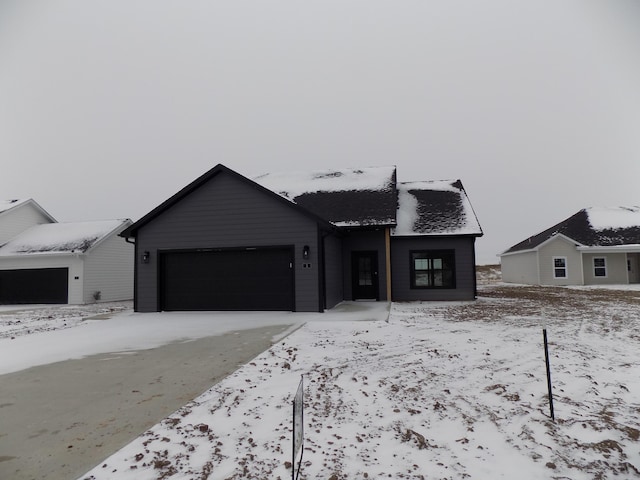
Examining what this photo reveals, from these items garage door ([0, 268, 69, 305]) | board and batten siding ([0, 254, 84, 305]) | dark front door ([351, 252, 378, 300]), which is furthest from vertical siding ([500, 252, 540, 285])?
garage door ([0, 268, 69, 305])

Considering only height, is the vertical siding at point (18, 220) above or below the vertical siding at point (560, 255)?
above

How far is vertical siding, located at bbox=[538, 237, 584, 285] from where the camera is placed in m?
25.2

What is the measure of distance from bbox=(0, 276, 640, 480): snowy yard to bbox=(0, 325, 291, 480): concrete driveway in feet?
0.90

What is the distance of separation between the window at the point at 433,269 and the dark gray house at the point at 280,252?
0.04 m

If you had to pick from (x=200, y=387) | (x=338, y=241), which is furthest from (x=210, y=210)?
(x=200, y=387)

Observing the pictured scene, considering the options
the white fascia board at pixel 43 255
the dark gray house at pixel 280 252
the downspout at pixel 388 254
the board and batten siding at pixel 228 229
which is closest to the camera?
the board and batten siding at pixel 228 229

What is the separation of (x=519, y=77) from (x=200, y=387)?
44354 mm

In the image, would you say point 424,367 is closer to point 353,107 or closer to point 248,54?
point 248,54

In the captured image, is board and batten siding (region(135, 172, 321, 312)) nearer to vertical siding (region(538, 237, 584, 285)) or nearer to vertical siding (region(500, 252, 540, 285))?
vertical siding (region(538, 237, 584, 285))

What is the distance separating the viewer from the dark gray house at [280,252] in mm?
12719

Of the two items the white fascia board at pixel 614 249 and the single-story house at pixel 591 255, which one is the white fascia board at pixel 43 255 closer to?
the single-story house at pixel 591 255

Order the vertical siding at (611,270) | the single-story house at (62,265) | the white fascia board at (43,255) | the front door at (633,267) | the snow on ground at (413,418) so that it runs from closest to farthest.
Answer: the snow on ground at (413,418)
the white fascia board at (43,255)
the single-story house at (62,265)
the vertical siding at (611,270)
the front door at (633,267)

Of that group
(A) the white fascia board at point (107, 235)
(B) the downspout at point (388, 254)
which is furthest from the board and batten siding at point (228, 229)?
(A) the white fascia board at point (107, 235)

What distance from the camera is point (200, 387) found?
4.92 metres
